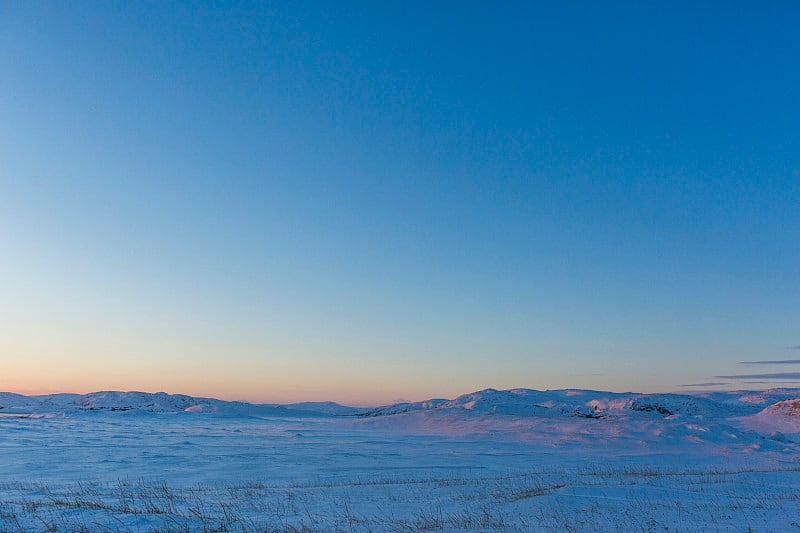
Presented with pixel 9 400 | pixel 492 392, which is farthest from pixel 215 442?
pixel 9 400

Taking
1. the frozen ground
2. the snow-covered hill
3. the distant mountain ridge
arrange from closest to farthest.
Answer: the frozen ground < the snow-covered hill < the distant mountain ridge

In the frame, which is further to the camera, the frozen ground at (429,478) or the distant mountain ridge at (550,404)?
the distant mountain ridge at (550,404)

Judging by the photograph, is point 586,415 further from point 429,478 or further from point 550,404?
point 429,478

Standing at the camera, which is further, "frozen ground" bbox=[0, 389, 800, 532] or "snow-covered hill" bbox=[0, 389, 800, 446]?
"snow-covered hill" bbox=[0, 389, 800, 446]

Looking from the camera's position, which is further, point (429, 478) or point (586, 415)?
point (586, 415)

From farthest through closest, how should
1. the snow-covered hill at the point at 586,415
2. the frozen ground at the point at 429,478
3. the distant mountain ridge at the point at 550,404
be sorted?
the distant mountain ridge at the point at 550,404 < the snow-covered hill at the point at 586,415 < the frozen ground at the point at 429,478

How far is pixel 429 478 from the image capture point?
2806 centimetres

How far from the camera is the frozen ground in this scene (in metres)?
13.5

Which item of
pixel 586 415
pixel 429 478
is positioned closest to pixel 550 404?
pixel 586 415

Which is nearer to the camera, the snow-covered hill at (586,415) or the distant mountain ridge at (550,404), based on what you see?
the snow-covered hill at (586,415)

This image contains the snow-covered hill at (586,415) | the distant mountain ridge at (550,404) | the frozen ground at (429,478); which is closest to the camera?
the frozen ground at (429,478)

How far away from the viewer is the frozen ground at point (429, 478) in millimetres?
13484

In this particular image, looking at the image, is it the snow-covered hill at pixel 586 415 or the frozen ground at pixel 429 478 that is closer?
the frozen ground at pixel 429 478

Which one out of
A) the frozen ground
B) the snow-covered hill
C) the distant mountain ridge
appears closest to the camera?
the frozen ground
